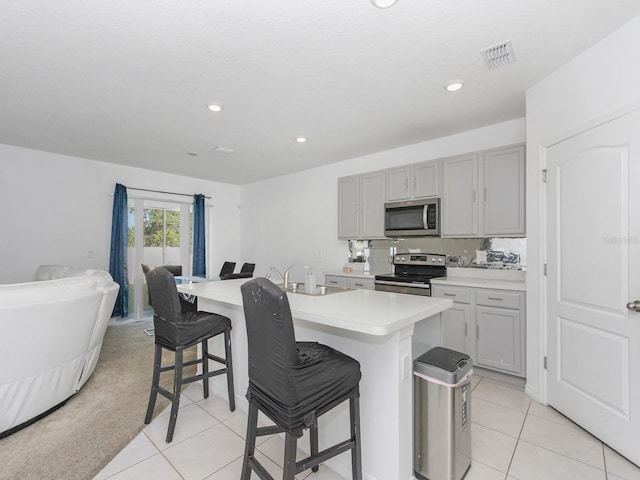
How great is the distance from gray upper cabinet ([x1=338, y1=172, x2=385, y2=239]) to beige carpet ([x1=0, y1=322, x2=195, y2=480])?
2.77 m

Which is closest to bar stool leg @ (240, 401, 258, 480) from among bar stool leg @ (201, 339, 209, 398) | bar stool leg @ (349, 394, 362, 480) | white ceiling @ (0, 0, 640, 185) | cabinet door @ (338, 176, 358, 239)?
bar stool leg @ (349, 394, 362, 480)

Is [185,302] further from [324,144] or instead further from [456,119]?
[456,119]

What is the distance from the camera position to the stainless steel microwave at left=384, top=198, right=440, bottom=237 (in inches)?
147

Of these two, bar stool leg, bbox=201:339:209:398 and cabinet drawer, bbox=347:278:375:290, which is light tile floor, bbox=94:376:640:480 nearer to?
bar stool leg, bbox=201:339:209:398

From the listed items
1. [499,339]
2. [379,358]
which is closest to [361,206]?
[499,339]

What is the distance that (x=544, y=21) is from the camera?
1.90 m

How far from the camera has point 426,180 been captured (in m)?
3.83

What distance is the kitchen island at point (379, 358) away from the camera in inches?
59.6

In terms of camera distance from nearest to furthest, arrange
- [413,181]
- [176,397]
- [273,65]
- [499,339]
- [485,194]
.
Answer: [176,397], [273,65], [499,339], [485,194], [413,181]

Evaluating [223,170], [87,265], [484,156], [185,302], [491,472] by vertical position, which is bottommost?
[491,472]

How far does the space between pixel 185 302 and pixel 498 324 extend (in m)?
3.80

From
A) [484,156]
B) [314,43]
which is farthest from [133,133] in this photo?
[484,156]

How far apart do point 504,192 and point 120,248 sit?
18.3 ft

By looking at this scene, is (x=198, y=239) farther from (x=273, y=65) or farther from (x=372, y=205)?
(x=273, y=65)
